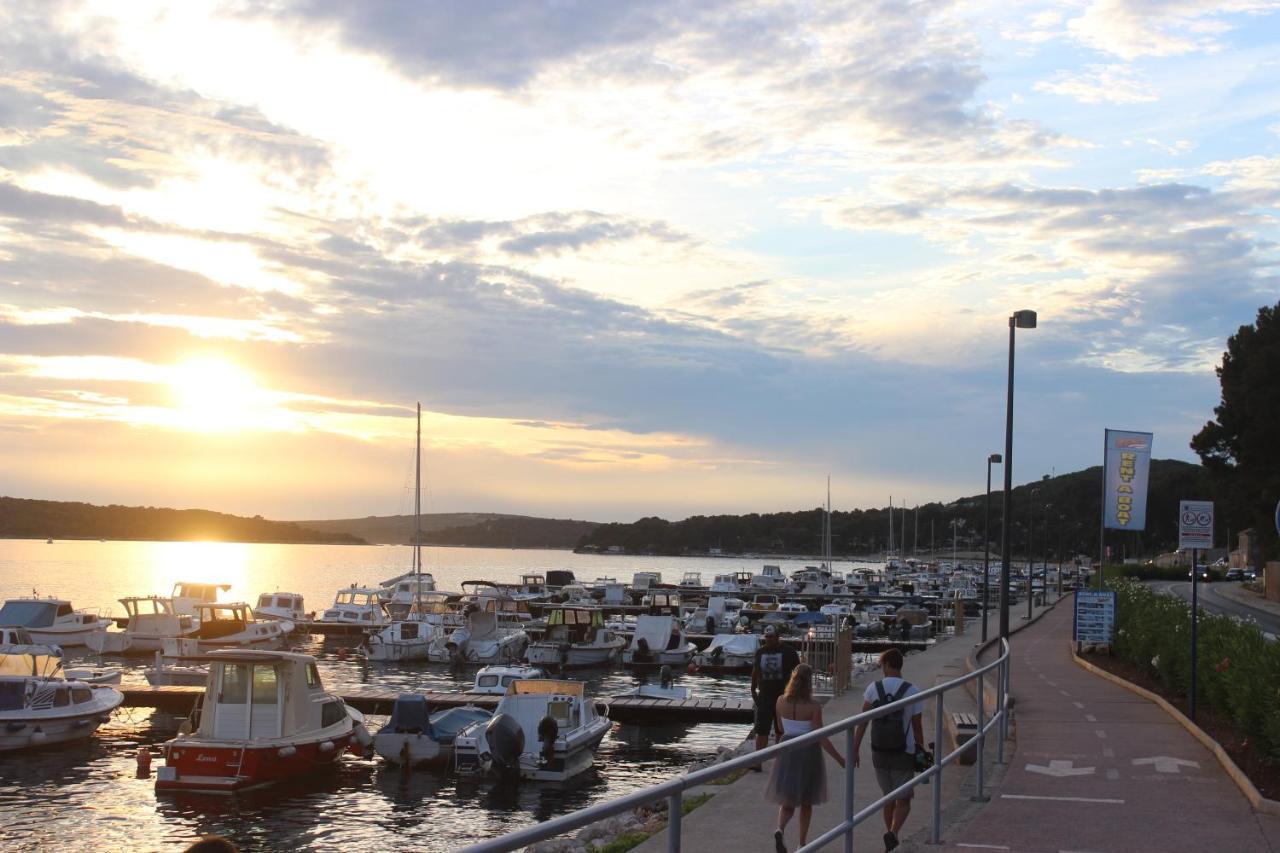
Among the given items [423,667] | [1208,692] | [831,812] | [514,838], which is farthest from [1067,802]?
[423,667]

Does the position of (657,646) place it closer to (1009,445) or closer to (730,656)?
(730,656)

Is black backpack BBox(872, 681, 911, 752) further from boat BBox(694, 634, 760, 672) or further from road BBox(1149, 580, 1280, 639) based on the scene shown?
boat BBox(694, 634, 760, 672)

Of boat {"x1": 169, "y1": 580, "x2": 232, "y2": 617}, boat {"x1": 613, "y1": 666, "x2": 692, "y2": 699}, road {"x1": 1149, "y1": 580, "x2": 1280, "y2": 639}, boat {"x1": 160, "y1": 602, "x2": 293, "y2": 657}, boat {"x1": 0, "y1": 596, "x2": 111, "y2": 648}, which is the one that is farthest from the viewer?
boat {"x1": 169, "y1": 580, "x2": 232, "y2": 617}

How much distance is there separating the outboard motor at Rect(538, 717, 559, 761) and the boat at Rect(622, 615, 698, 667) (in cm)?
2696

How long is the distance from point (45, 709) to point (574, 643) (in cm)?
2727

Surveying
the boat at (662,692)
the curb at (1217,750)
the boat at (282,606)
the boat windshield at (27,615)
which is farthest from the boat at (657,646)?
the curb at (1217,750)

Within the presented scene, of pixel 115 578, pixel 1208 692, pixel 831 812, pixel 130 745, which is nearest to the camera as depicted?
pixel 831 812

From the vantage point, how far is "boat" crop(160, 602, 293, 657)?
167 ft

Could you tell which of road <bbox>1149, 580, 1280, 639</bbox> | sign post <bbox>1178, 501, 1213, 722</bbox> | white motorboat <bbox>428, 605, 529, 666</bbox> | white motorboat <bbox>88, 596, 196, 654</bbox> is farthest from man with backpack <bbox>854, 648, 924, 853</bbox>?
white motorboat <bbox>88, 596, 196, 654</bbox>

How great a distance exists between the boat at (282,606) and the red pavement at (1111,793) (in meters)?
55.1

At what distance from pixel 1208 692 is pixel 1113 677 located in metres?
7.92

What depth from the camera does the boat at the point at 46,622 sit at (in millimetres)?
56188

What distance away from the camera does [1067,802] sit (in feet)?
42.3

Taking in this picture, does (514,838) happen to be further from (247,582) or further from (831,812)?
(247,582)
